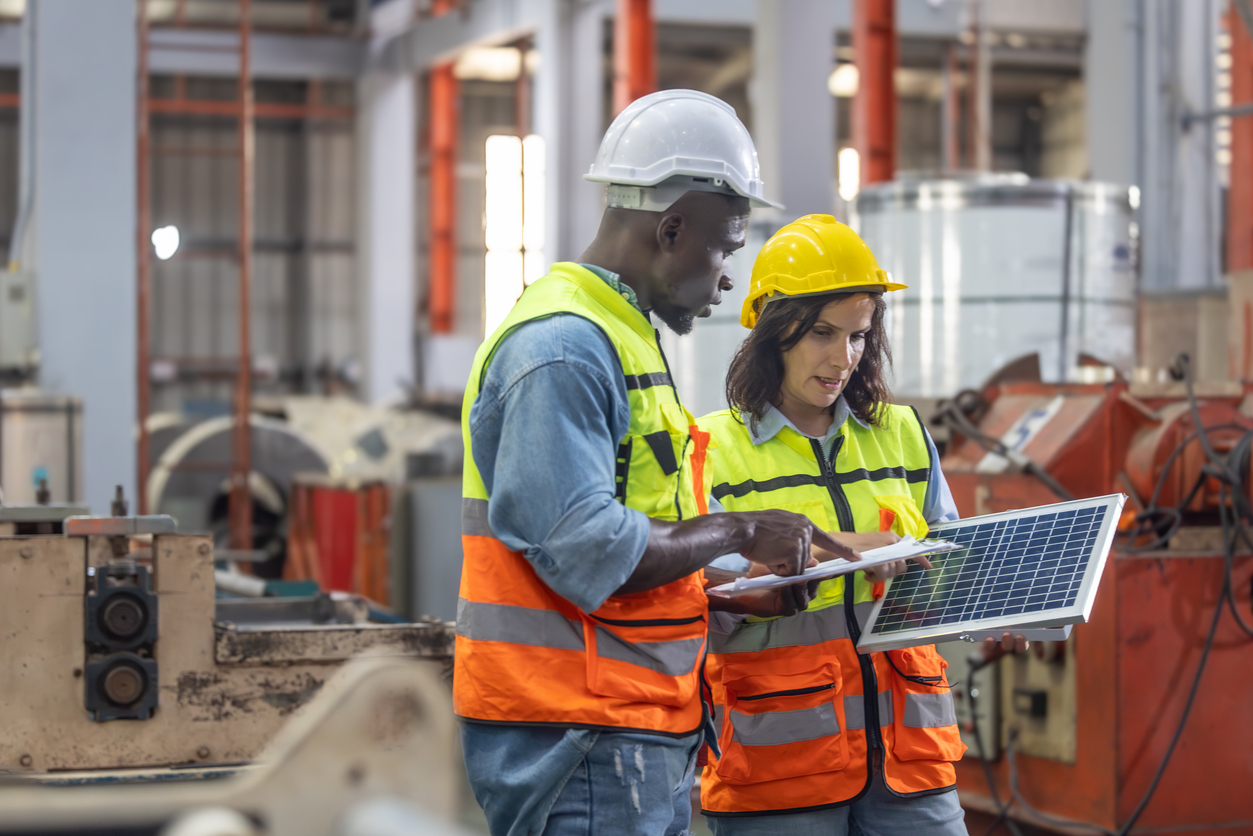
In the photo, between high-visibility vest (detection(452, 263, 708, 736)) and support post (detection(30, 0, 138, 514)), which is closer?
high-visibility vest (detection(452, 263, 708, 736))

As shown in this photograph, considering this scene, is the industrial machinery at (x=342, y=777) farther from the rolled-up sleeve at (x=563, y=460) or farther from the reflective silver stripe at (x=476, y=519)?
the reflective silver stripe at (x=476, y=519)

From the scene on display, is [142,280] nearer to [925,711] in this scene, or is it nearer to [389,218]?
[925,711]

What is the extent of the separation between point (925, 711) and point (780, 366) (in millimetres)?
693

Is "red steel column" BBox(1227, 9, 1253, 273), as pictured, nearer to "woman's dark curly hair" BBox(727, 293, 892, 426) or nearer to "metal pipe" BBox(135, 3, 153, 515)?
"metal pipe" BBox(135, 3, 153, 515)

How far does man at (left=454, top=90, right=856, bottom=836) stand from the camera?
1.84m

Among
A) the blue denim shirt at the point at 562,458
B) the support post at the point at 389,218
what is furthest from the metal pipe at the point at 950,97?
the blue denim shirt at the point at 562,458

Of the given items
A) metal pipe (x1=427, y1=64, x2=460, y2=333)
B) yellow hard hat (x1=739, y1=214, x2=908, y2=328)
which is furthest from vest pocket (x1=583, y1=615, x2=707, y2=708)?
metal pipe (x1=427, y1=64, x2=460, y2=333)

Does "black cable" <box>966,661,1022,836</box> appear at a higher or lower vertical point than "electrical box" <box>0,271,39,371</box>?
lower

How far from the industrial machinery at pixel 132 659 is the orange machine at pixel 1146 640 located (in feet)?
7.08

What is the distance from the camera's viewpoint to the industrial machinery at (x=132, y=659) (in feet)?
9.57

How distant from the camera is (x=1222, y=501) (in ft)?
13.2

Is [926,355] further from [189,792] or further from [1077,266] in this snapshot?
[189,792]

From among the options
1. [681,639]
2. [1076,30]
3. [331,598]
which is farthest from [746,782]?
[1076,30]

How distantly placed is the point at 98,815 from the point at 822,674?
4.77 feet
